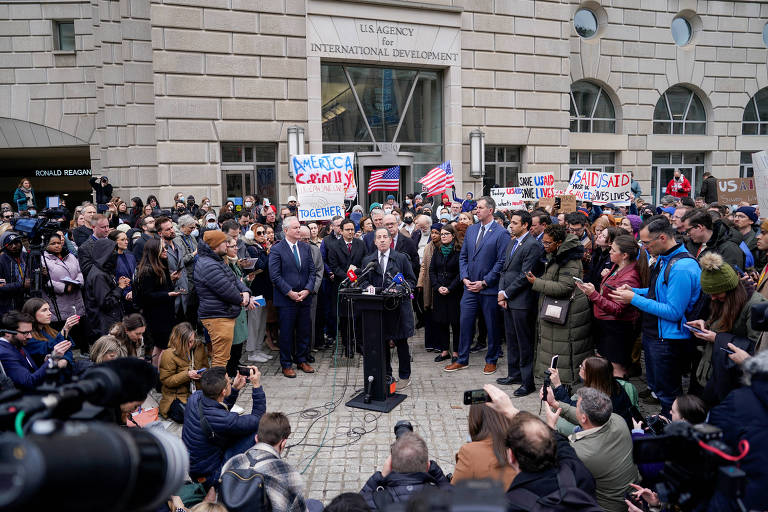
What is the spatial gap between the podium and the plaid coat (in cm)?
327

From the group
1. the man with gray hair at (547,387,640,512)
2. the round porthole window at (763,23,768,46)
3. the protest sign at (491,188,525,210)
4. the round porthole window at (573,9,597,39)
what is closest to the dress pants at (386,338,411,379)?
the man with gray hair at (547,387,640,512)

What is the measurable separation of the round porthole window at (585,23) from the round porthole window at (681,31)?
11.9 feet

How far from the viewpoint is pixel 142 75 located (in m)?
16.2

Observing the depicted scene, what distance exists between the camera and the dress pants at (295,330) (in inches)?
313

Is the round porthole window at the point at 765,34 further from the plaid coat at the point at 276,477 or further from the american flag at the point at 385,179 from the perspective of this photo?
the plaid coat at the point at 276,477

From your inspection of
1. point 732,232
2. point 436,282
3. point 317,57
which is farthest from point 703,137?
point 436,282

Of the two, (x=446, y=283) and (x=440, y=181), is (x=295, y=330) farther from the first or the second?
(x=440, y=181)

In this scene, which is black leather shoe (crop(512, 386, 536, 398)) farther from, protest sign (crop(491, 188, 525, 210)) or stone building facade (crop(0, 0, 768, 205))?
stone building facade (crop(0, 0, 768, 205))

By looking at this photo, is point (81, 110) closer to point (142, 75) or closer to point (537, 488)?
point (142, 75)

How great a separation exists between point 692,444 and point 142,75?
17346 mm

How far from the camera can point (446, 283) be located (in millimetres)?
8422

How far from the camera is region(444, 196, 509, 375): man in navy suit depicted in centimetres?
778

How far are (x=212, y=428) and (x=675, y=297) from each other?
4.51 metres

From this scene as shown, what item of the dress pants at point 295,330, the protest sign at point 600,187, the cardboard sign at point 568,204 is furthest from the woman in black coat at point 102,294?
the protest sign at point 600,187
